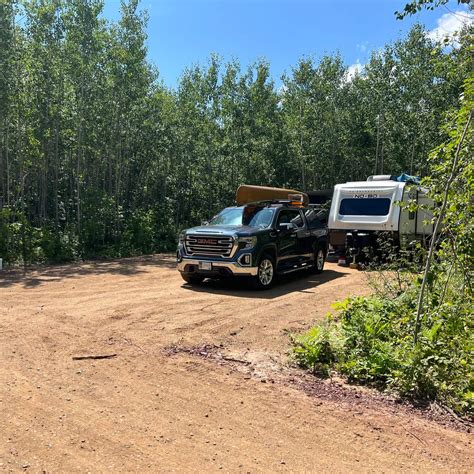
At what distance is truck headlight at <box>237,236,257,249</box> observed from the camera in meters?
9.62

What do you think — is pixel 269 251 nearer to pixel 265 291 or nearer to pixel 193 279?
pixel 265 291

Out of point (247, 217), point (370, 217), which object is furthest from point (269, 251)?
point (370, 217)

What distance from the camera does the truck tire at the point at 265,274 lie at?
390 inches

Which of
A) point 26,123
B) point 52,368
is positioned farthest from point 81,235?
point 52,368

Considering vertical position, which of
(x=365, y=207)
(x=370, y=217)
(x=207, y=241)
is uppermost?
(x=365, y=207)

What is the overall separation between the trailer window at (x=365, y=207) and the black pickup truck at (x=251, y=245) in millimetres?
3024

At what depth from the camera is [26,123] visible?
16.9 meters

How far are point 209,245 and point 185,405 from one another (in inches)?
229

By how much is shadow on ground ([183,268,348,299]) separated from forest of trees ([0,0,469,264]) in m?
6.43

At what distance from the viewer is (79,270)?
1337 centimetres

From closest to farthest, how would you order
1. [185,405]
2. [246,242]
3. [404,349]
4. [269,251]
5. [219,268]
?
[185,405], [404,349], [246,242], [219,268], [269,251]

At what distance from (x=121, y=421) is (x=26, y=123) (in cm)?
1552

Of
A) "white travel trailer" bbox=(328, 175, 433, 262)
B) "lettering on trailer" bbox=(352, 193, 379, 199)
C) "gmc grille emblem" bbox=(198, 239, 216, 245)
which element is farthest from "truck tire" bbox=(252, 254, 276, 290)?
"lettering on trailer" bbox=(352, 193, 379, 199)

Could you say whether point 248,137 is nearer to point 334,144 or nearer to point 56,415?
point 334,144
